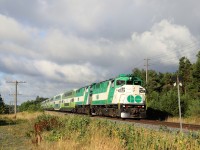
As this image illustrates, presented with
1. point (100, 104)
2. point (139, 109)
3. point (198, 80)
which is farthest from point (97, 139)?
point (198, 80)

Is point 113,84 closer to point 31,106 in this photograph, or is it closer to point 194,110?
point 194,110

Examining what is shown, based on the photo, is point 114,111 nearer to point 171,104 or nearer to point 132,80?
point 132,80

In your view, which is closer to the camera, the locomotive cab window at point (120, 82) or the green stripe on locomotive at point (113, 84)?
the locomotive cab window at point (120, 82)

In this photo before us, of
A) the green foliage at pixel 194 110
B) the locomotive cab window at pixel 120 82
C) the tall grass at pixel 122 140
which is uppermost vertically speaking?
the locomotive cab window at pixel 120 82

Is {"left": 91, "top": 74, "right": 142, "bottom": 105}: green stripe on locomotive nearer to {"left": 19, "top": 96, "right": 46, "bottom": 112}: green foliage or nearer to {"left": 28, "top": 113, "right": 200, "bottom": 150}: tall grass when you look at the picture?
{"left": 28, "top": 113, "right": 200, "bottom": 150}: tall grass

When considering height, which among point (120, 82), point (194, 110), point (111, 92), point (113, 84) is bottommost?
point (194, 110)

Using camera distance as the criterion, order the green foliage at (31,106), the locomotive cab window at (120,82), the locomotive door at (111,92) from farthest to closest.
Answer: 1. the green foliage at (31,106)
2. the locomotive door at (111,92)
3. the locomotive cab window at (120,82)

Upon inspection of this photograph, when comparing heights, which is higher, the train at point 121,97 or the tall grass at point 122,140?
the train at point 121,97

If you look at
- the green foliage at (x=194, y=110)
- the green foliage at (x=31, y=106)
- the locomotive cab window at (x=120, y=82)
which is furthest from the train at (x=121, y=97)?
the green foliage at (x=31, y=106)

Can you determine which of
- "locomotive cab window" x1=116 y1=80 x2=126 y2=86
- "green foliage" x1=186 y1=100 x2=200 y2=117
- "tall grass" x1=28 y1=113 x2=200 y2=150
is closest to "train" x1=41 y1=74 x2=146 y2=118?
"locomotive cab window" x1=116 y1=80 x2=126 y2=86

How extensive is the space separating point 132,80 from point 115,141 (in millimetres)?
18702

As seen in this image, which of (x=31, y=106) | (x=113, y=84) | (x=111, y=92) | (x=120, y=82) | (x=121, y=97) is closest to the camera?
(x=121, y=97)

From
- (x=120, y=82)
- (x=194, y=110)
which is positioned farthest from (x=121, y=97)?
(x=194, y=110)

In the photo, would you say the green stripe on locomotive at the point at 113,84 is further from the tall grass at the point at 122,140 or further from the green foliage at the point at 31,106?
the green foliage at the point at 31,106
